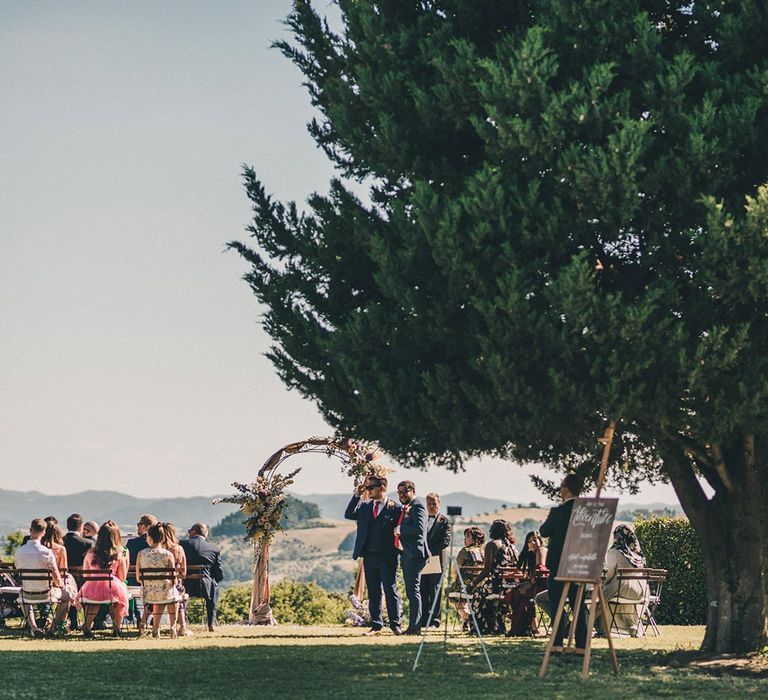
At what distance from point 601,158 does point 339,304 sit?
4.34 metres

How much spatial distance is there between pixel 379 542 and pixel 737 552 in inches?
213

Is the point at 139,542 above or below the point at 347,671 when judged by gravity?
above

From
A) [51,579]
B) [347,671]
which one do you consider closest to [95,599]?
[51,579]

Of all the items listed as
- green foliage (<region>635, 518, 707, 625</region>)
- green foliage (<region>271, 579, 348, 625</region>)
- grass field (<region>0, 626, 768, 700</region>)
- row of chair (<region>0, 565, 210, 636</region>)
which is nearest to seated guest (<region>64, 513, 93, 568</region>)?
row of chair (<region>0, 565, 210, 636</region>)

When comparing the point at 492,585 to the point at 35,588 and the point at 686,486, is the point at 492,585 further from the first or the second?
the point at 35,588

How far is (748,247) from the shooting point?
12.0 m

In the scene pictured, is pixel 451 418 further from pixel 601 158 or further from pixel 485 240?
pixel 601 158

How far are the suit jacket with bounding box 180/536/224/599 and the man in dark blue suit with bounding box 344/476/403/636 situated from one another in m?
2.77

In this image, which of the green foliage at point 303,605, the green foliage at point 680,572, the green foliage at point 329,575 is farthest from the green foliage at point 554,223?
the green foliage at point 329,575

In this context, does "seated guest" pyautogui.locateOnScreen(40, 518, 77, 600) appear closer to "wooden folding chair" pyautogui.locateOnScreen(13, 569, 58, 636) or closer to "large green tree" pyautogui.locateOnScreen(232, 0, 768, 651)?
"wooden folding chair" pyautogui.locateOnScreen(13, 569, 58, 636)

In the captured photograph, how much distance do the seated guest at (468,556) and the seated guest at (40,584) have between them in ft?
20.1

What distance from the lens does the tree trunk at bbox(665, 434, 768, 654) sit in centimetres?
1405

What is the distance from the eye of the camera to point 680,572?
22328mm

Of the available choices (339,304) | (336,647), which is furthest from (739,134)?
(336,647)
